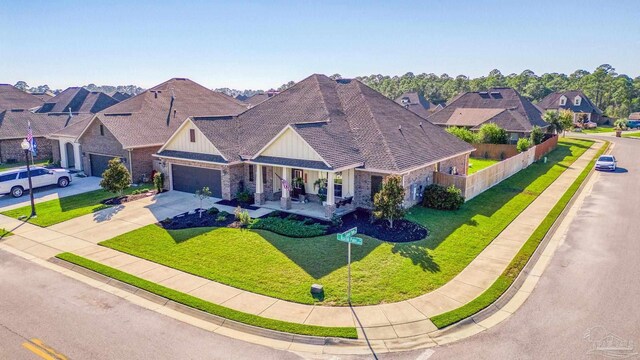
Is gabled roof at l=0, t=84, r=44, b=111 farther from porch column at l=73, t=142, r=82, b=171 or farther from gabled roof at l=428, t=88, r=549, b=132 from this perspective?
gabled roof at l=428, t=88, r=549, b=132

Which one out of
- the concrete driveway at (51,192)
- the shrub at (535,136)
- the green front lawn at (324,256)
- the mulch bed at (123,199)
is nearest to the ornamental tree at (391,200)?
the green front lawn at (324,256)

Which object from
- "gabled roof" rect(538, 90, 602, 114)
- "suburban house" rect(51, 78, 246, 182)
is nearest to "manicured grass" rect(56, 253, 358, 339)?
"suburban house" rect(51, 78, 246, 182)

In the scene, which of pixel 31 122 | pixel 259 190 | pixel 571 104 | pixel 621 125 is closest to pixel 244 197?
pixel 259 190

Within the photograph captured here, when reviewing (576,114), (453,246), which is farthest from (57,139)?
(576,114)

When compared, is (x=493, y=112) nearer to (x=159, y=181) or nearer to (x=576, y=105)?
(x=576, y=105)

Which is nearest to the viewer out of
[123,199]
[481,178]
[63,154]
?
[123,199]

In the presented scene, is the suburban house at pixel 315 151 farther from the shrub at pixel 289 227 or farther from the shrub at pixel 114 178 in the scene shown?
the shrub at pixel 114 178
